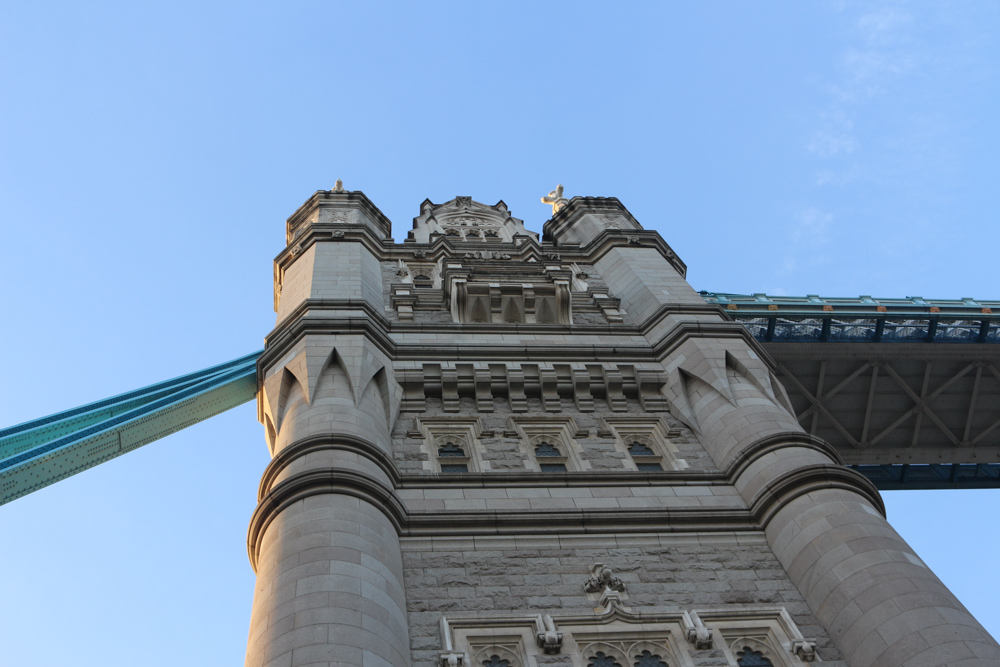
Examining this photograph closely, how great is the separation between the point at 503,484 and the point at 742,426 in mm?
4103

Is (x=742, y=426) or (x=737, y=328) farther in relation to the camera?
(x=737, y=328)

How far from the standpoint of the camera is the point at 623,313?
920 inches

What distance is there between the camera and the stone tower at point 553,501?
39.3ft

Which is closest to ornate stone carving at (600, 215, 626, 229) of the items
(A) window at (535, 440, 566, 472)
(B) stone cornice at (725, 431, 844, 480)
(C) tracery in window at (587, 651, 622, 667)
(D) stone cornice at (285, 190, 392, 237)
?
(D) stone cornice at (285, 190, 392, 237)

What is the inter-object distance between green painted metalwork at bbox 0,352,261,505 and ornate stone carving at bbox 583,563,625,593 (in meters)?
7.70

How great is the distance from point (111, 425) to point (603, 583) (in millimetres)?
8550

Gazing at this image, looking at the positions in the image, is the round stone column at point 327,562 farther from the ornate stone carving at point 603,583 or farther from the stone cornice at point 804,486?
the stone cornice at point 804,486

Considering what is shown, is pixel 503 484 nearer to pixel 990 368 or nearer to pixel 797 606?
pixel 797 606

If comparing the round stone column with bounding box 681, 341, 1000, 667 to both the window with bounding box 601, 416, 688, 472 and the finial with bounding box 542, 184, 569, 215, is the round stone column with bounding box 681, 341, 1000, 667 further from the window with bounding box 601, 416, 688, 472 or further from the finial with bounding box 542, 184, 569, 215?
the finial with bounding box 542, 184, 569, 215

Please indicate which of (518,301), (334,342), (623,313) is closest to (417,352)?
(334,342)

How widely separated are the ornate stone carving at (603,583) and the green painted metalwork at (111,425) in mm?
7695

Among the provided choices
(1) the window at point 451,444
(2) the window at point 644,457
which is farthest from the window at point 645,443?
(1) the window at point 451,444

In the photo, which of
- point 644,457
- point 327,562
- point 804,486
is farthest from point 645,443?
point 327,562

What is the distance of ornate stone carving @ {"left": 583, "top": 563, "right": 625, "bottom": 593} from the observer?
13.1 m
